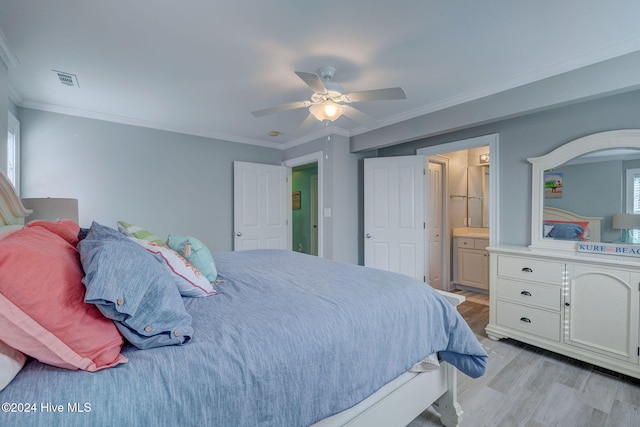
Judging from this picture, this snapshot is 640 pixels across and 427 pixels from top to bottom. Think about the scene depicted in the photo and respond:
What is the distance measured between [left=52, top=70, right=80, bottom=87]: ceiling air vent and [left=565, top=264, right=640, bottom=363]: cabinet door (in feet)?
14.2

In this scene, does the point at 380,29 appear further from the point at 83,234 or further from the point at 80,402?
the point at 80,402

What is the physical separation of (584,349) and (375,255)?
216 centimetres

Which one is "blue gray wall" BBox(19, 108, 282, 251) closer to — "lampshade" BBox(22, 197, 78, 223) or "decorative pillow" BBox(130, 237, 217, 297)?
"lampshade" BBox(22, 197, 78, 223)

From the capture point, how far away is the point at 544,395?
6.17 feet

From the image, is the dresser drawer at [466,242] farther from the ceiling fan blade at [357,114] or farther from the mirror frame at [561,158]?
the ceiling fan blade at [357,114]

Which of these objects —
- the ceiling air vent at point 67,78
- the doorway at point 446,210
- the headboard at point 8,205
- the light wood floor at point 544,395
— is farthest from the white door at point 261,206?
the light wood floor at point 544,395

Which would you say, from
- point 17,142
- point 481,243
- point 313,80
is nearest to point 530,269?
point 481,243

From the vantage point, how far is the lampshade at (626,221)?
7.09 ft

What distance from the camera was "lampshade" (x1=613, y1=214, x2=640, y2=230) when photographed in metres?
2.16

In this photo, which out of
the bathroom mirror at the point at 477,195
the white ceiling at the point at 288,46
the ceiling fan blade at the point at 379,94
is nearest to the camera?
the white ceiling at the point at 288,46

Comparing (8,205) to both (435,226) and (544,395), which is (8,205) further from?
(435,226)

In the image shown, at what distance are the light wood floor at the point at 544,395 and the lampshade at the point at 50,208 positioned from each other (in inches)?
116

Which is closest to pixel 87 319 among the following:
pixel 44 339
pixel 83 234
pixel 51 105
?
pixel 44 339

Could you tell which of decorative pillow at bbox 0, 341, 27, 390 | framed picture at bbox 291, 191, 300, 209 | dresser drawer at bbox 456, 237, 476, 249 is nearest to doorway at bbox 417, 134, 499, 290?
dresser drawer at bbox 456, 237, 476, 249
